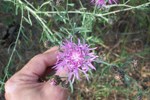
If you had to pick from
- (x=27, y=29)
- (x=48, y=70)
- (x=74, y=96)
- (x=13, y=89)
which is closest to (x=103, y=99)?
(x=74, y=96)

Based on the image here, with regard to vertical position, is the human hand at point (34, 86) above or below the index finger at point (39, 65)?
below

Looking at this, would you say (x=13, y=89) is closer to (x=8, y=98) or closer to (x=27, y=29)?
(x=8, y=98)

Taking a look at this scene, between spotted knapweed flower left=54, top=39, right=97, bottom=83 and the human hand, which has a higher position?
spotted knapweed flower left=54, top=39, right=97, bottom=83

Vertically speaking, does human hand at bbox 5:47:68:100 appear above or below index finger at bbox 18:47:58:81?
below
